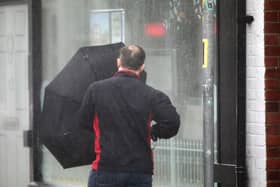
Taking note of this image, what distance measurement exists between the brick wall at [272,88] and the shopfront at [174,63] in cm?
23

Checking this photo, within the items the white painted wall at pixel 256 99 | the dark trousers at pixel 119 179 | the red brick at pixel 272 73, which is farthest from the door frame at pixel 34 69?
the red brick at pixel 272 73

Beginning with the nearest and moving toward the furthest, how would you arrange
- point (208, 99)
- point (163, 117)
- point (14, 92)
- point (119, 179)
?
1. point (208, 99)
2. point (119, 179)
3. point (163, 117)
4. point (14, 92)

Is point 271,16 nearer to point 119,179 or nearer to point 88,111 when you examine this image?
point 88,111

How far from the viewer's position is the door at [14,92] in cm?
705

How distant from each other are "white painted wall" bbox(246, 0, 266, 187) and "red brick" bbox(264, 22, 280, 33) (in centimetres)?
4

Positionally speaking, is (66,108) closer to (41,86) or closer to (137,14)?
(41,86)

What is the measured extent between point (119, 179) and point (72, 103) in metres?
1.62

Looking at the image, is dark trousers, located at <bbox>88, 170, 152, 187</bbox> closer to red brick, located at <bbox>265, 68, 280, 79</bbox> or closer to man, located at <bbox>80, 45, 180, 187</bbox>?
man, located at <bbox>80, 45, 180, 187</bbox>

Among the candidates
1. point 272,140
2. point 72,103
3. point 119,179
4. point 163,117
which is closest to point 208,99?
point 163,117

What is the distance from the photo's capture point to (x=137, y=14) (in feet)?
20.1

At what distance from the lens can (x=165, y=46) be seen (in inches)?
236

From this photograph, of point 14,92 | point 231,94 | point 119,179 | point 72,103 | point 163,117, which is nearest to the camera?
point 119,179

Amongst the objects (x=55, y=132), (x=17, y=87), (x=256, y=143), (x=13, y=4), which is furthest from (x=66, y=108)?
(x=256, y=143)

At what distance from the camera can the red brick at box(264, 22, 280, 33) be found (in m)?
5.21
